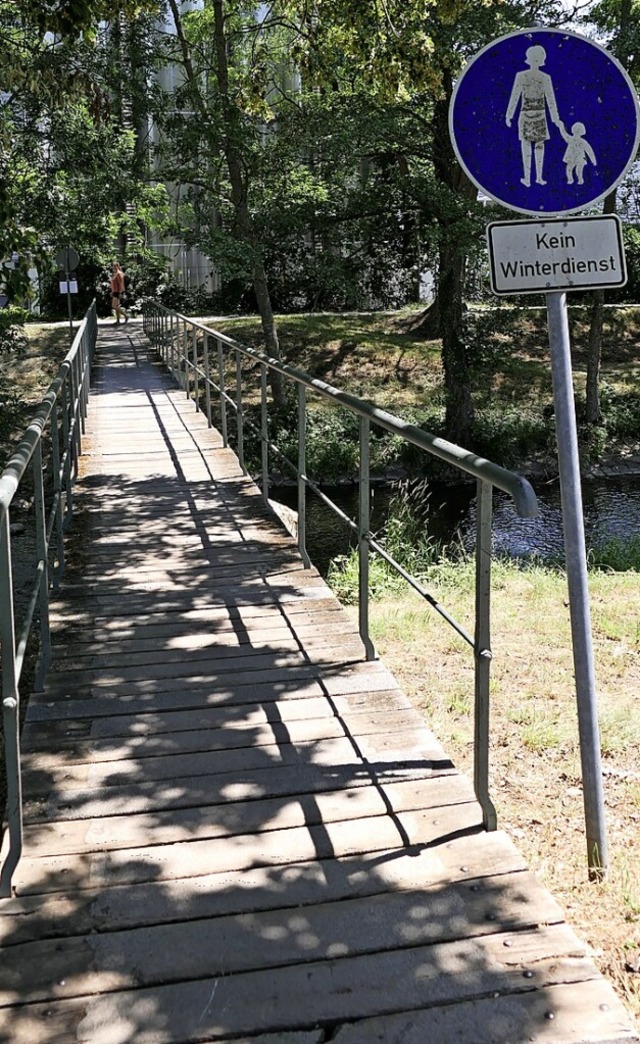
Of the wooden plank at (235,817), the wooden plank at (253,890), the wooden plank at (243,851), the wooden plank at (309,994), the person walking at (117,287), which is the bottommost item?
the wooden plank at (309,994)

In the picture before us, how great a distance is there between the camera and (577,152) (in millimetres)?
3334

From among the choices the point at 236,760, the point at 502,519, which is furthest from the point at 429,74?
the point at 236,760

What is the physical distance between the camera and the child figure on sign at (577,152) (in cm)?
333

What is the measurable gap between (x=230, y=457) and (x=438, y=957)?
8320 millimetres

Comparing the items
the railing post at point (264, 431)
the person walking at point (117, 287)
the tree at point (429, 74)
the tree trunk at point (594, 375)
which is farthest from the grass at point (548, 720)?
the person walking at point (117, 287)

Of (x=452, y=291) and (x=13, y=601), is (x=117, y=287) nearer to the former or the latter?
(x=452, y=291)

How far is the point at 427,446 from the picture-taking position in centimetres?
380

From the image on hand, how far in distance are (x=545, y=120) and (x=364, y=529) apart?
213 cm

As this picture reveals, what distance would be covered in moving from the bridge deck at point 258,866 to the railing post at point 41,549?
0.29 feet

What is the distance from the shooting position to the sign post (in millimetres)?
3322

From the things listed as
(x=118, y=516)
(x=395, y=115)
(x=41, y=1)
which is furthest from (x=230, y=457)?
(x=395, y=115)

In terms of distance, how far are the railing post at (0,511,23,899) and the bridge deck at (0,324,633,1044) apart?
75 mm

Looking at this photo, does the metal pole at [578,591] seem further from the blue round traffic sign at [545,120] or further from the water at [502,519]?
the water at [502,519]

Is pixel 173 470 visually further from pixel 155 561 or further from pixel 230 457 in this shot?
pixel 155 561
